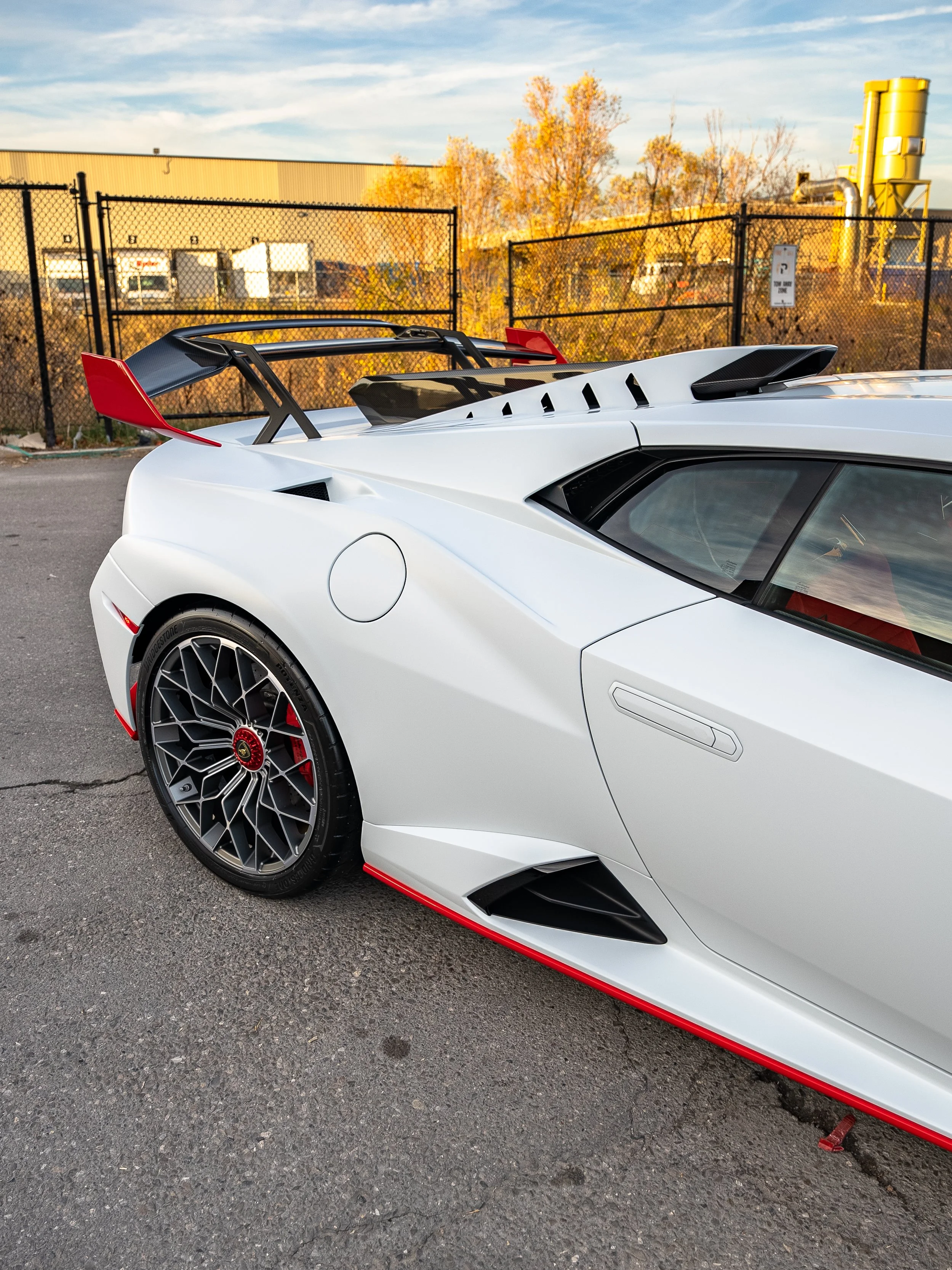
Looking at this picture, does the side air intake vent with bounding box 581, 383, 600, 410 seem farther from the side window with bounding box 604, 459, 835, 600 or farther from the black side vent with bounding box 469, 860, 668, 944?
the black side vent with bounding box 469, 860, 668, 944

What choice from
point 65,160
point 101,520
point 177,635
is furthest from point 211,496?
point 65,160

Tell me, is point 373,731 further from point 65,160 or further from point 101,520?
point 65,160

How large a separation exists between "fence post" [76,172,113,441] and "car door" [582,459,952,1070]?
9.74 metres

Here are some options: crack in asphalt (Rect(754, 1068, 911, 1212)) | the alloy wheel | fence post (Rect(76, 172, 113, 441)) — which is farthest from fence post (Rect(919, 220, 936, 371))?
crack in asphalt (Rect(754, 1068, 911, 1212))

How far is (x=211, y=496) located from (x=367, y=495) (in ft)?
1.71

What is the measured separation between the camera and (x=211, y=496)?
2.71 m

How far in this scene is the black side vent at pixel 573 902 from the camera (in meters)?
2.03

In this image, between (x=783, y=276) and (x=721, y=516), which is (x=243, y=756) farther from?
(x=783, y=276)

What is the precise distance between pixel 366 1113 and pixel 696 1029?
0.69 metres

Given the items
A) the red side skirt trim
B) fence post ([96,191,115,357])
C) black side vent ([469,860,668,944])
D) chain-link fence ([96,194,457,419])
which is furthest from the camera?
chain-link fence ([96,194,457,419])

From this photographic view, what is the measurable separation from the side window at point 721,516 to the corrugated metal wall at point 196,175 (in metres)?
52.7

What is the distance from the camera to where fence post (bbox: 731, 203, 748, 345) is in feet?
35.3

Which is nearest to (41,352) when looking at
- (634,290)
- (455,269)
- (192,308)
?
(192,308)

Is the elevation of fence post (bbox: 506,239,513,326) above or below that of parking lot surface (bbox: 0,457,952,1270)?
above
